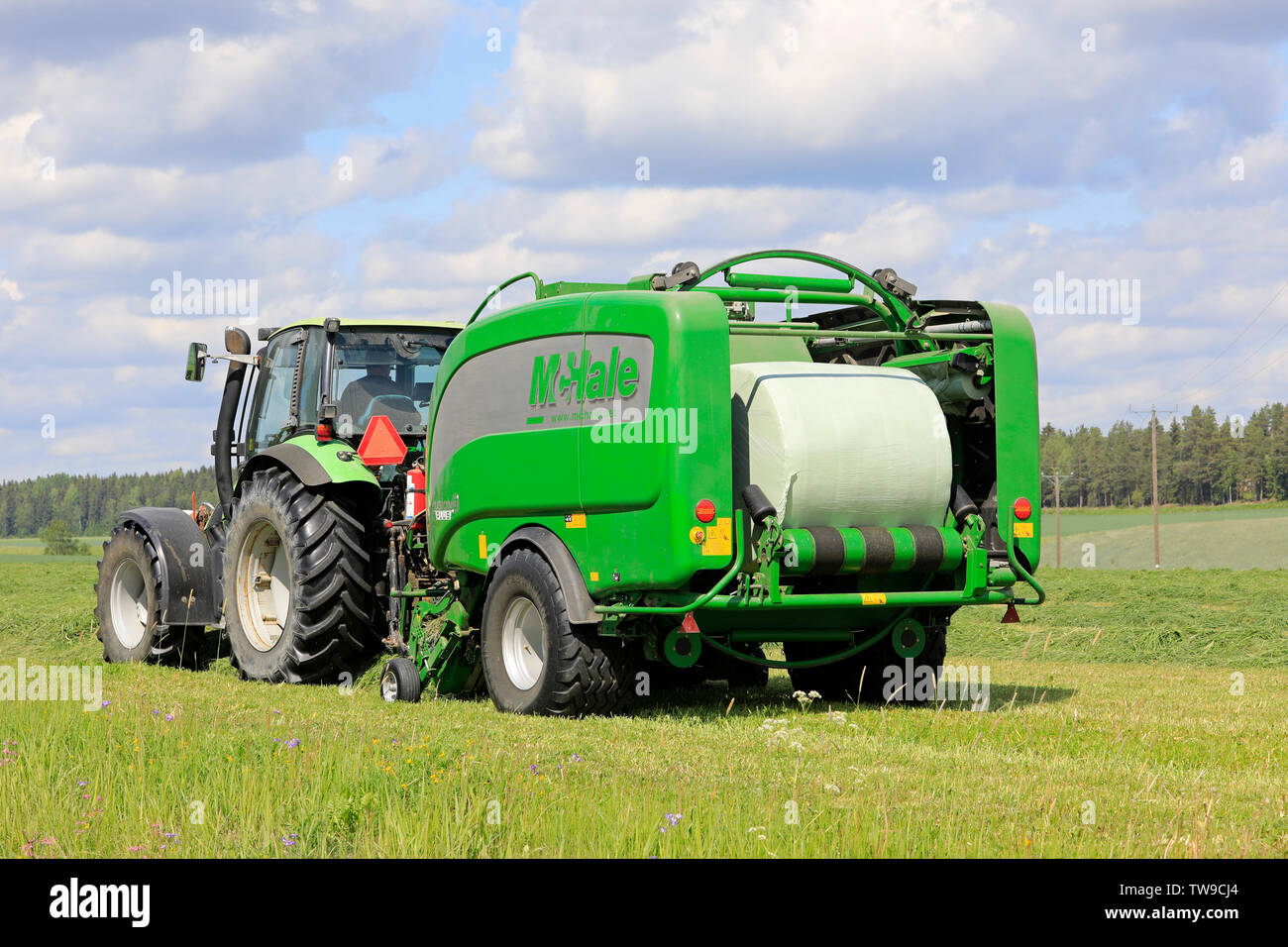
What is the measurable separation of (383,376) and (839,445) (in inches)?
183

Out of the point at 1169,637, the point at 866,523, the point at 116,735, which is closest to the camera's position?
the point at 116,735

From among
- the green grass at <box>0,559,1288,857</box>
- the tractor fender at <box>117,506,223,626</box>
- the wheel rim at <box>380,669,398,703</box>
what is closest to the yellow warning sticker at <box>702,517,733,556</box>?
the green grass at <box>0,559,1288,857</box>

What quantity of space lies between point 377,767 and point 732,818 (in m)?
1.69

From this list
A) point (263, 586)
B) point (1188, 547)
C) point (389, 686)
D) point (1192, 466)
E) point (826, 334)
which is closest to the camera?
point (826, 334)

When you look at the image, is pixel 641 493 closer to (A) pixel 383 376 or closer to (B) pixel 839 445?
(B) pixel 839 445

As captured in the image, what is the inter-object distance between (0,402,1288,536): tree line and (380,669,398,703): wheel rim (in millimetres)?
108926

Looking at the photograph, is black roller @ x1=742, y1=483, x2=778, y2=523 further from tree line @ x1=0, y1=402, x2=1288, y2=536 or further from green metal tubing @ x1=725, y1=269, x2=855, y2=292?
tree line @ x1=0, y1=402, x2=1288, y2=536

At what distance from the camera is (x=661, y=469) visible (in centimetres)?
817

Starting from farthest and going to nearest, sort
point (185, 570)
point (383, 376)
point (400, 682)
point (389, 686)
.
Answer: point (185, 570) → point (383, 376) → point (389, 686) → point (400, 682)

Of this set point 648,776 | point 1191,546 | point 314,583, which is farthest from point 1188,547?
point 648,776
